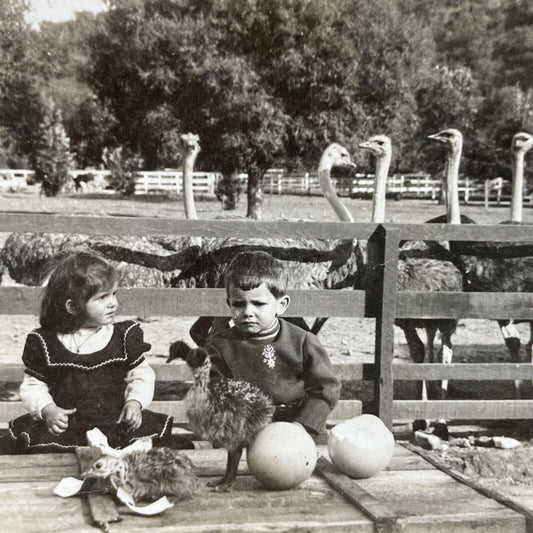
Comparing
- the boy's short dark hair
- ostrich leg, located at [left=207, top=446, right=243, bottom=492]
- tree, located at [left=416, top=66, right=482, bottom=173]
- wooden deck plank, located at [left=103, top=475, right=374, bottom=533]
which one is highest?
tree, located at [left=416, top=66, right=482, bottom=173]

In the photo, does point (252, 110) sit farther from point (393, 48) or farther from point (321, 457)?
point (321, 457)

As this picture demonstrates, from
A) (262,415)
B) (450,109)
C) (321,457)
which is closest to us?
(262,415)

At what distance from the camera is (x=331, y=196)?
768 cm

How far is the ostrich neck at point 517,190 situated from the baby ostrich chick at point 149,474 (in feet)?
18.6

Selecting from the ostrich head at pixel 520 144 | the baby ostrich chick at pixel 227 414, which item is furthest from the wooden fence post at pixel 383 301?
the ostrich head at pixel 520 144

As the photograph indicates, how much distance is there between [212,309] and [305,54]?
14.6 m

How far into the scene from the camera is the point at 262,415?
9.45 feet

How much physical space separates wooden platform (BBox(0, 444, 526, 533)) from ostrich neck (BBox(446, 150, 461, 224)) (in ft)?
14.8

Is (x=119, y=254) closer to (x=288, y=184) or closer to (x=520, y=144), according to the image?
(x=520, y=144)

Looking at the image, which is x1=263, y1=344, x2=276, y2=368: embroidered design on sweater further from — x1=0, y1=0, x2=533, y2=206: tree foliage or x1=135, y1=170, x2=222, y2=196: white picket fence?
x1=135, y1=170, x2=222, y2=196: white picket fence

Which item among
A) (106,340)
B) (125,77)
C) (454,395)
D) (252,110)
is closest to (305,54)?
(252,110)

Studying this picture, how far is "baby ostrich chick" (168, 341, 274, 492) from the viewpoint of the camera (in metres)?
2.83

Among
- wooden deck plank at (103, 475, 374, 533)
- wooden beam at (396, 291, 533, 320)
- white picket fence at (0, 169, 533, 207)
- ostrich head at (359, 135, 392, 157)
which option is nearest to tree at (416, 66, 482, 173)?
white picket fence at (0, 169, 533, 207)

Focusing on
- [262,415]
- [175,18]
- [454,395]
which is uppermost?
[175,18]
